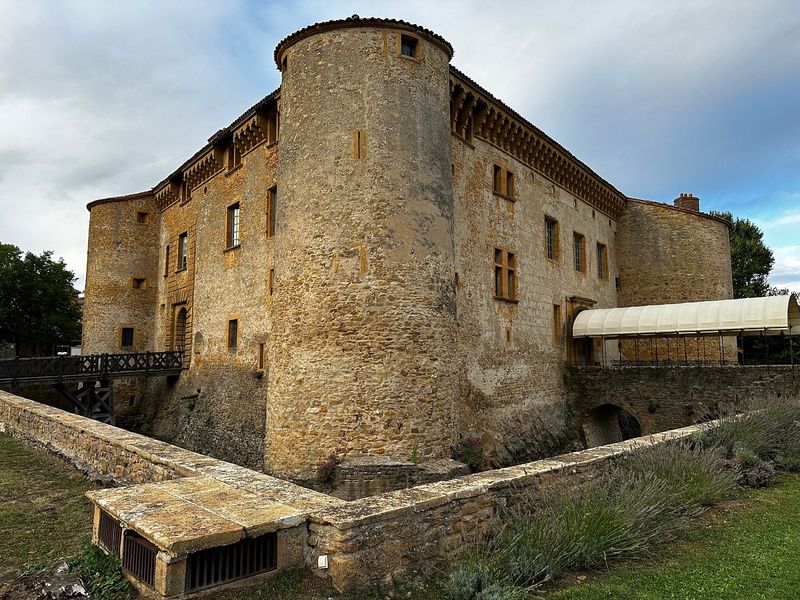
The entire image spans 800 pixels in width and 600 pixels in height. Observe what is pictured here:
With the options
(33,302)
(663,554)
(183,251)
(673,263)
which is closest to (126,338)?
(183,251)

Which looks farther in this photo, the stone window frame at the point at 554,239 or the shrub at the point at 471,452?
the stone window frame at the point at 554,239

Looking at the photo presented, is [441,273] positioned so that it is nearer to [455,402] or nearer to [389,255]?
[389,255]

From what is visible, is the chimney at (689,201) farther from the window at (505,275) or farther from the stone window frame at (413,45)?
the stone window frame at (413,45)

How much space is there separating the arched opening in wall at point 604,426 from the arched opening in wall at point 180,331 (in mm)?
14545

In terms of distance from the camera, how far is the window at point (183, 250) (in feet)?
67.1

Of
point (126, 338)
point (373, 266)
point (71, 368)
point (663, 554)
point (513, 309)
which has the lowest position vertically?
point (663, 554)

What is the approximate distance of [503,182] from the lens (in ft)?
53.3

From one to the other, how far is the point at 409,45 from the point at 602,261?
14.1 metres

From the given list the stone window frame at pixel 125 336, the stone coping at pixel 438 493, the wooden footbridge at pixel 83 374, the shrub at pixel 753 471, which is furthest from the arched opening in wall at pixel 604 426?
the stone window frame at pixel 125 336

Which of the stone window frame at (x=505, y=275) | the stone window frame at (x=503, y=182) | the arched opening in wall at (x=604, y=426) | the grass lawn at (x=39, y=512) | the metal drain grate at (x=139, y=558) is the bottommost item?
the arched opening in wall at (x=604, y=426)

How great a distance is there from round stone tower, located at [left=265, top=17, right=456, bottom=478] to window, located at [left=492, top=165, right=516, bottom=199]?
4681mm

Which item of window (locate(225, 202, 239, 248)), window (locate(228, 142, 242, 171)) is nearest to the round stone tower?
window (locate(228, 142, 242, 171))

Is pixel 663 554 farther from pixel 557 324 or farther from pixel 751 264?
pixel 751 264

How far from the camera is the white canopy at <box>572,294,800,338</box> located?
16531 mm
